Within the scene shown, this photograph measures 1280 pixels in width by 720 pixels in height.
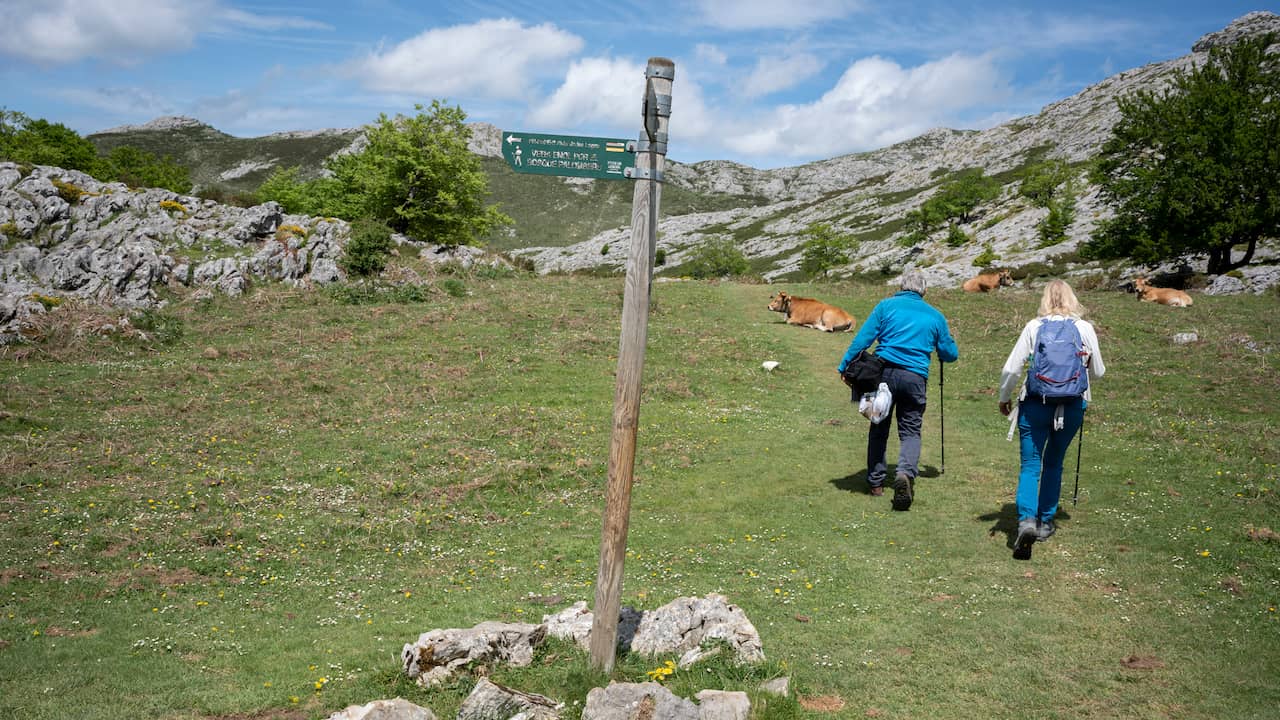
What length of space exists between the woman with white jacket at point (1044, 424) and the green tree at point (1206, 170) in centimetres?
3399

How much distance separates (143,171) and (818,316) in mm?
95536

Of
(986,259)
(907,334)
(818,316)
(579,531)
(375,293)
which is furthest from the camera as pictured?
(986,259)

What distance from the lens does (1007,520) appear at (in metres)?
10.6

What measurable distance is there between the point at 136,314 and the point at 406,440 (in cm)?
1496

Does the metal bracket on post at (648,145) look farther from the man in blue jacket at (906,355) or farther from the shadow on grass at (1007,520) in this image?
the shadow on grass at (1007,520)

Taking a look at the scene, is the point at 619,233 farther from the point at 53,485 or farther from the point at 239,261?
the point at 53,485

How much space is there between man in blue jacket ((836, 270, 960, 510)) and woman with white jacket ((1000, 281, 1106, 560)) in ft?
5.97

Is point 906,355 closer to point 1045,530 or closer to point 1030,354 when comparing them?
point 1030,354

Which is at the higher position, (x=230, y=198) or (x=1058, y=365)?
(x=230, y=198)

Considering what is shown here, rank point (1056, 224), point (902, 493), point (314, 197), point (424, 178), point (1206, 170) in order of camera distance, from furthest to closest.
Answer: point (1056, 224) → point (314, 197) → point (424, 178) → point (1206, 170) → point (902, 493)

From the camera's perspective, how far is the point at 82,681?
6.79 meters

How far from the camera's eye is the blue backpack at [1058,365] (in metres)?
8.91

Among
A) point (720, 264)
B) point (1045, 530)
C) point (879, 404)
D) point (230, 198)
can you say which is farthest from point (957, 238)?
point (1045, 530)

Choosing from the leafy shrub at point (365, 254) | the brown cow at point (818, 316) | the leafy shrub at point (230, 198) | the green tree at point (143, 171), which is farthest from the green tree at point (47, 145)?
the brown cow at point (818, 316)
